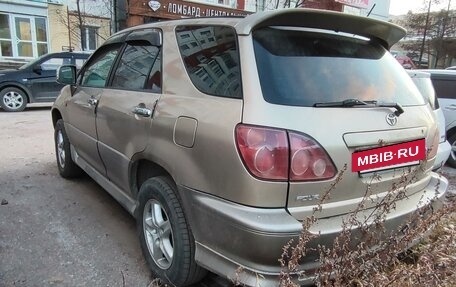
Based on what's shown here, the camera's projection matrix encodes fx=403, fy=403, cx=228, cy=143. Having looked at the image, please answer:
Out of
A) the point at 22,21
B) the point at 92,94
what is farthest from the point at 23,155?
the point at 22,21

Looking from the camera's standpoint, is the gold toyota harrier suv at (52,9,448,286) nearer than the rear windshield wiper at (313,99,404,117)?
Yes

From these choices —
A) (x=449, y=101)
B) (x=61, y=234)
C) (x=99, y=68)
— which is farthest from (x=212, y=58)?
(x=449, y=101)

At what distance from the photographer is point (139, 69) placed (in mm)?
3047

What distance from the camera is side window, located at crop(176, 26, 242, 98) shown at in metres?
2.18

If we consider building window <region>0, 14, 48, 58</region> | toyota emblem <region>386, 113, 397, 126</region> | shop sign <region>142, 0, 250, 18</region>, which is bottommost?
toyota emblem <region>386, 113, 397, 126</region>

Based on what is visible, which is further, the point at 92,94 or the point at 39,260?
the point at 92,94

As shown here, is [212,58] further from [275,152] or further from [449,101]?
[449,101]

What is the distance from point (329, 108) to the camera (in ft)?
6.87

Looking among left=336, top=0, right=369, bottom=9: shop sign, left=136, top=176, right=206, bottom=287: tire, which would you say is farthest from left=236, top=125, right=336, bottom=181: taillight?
left=336, top=0, right=369, bottom=9: shop sign

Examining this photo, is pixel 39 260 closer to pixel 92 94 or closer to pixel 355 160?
pixel 92 94

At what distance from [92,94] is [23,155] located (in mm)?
2879

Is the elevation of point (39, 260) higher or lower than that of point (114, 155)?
lower

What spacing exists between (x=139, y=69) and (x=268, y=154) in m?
1.54

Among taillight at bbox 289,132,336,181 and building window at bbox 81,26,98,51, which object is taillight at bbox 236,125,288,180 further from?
building window at bbox 81,26,98,51
